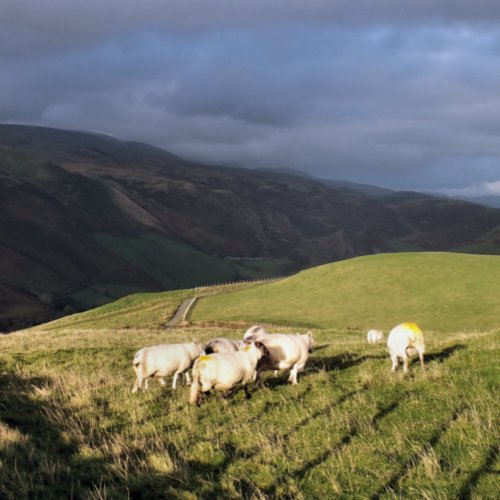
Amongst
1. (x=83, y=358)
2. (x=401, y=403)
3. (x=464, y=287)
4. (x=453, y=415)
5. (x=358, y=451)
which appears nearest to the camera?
(x=358, y=451)

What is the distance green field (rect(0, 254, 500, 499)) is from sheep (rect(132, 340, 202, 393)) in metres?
0.47

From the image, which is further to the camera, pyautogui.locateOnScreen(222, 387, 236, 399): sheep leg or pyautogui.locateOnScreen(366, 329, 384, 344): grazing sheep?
pyautogui.locateOnScreen(366, 329, 384, 344): grazing sheep

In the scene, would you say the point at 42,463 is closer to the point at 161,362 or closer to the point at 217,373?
the point at 217,373

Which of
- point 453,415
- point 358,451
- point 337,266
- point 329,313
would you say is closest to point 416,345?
point 453,415

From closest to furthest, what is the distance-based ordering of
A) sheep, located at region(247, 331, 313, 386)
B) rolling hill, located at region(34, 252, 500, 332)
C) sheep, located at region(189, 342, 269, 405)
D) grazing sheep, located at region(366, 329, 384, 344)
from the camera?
sheep, located at region(189, 342, 269, 405) → sheep, located at region(247, 331, 313, 386) → grazing sheep, located at region(366, 329, 384, 344) → rolling hill, located at region(34, 252, 500, 332)

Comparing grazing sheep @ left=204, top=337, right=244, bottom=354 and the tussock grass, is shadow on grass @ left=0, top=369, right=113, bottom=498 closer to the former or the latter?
the tussock grass

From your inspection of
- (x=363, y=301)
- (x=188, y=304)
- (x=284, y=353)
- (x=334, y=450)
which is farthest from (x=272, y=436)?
(x=188, y=304)

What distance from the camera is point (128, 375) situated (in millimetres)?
16922

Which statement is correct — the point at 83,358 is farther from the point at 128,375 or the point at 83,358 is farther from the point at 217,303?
the point at 217,303

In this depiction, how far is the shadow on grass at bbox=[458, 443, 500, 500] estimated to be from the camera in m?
6.64

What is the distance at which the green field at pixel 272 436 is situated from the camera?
24.1ft

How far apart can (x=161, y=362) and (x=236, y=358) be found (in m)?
3.11

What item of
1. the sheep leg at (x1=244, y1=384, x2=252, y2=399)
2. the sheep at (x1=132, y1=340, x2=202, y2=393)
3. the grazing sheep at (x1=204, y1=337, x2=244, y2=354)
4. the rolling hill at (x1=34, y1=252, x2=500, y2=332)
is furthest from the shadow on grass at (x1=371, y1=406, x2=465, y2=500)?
the rolling hill at (x1=34, y1=252, x2=500, y2=332)

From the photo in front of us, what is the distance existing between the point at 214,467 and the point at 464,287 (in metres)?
57.0
